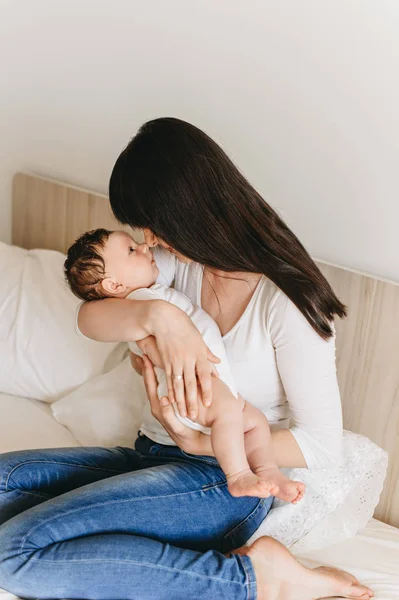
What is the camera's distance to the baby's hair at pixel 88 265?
1.49 m

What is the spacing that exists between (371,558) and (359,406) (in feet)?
1.09

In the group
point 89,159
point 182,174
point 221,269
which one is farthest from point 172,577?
point 89,159

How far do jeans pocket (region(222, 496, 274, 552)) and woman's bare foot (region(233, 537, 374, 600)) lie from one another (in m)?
0.04

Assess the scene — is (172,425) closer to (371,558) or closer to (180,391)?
(180,391)

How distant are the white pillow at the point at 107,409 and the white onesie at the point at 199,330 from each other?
26 centimetres

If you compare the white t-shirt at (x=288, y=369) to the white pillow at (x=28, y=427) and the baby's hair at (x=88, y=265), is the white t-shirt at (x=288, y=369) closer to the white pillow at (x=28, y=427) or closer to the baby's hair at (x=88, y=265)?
the baby's hair at (x=88, y=265)

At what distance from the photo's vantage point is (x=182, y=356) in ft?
4.57

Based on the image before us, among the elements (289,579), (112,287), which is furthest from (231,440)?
(112,287)

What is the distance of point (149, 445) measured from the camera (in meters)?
1.59

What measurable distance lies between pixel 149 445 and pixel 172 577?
1.06 ft

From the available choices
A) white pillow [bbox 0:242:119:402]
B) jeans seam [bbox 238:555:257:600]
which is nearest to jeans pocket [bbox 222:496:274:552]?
jeans seam [bbox 238:555:257:600]

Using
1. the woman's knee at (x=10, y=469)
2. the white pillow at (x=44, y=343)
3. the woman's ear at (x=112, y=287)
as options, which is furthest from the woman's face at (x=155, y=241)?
the white pillow at (x=44, y=343)

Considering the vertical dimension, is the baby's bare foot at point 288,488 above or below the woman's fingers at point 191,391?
below

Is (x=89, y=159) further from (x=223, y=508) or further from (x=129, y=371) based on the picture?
(x=223, y=508)
